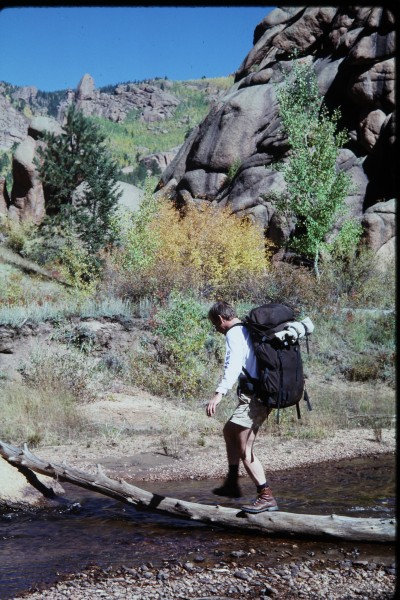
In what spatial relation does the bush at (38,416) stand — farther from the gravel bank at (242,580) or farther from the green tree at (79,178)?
the green tree at (79,178)

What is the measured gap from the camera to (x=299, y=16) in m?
41.3

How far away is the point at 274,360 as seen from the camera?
5.05 meters

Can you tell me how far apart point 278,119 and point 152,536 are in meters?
34.9

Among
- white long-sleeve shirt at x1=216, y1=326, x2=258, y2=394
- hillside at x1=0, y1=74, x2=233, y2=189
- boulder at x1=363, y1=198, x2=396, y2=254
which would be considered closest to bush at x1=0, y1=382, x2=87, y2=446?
white long-sleeve shirt at x1=216, y1=326, x2=258, y2=394

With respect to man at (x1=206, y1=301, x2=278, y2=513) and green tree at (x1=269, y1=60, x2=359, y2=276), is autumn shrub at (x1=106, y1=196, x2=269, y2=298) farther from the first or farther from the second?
man at (x1=206, y1=301, x2=278, y2=513)

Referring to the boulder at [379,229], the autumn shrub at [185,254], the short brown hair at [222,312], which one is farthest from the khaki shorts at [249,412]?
the boulder at [379,229]

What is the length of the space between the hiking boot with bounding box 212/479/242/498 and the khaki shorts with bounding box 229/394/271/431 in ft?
3.38

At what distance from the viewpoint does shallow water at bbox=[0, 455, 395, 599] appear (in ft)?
15.6

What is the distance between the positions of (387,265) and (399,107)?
80.2ft

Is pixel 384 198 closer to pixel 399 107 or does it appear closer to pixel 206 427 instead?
pixel 206 427

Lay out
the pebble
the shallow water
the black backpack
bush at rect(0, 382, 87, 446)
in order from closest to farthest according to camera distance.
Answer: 1. the pebble
2. the shallow water
3. the black backpack
4. bush at rect(0, 382, 87, 446)

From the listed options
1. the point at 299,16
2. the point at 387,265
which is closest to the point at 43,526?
the point at 387,265

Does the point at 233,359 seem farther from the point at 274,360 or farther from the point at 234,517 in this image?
the point at 234,517

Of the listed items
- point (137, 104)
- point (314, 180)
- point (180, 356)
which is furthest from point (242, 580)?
point (137, 104)
